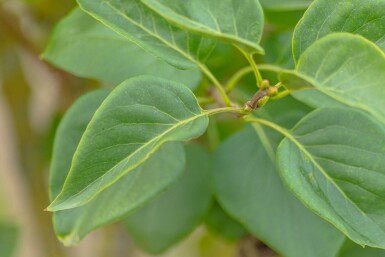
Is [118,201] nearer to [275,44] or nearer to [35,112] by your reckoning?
[275,44]

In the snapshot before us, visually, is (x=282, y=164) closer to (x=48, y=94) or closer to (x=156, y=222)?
(x=156, y=222)

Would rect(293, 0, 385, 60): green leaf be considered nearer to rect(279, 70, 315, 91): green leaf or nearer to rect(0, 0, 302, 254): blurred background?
rect(279, 70, 315, 91): green leaf

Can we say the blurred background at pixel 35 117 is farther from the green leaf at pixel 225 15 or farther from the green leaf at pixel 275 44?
the green leaf at pixel 225 15

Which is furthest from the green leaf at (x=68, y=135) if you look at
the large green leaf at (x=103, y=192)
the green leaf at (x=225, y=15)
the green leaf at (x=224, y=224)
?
the green leaf at (x=224, y=224)

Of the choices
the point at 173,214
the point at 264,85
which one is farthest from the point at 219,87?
the point at 173,214

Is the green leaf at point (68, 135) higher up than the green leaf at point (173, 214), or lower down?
higher up

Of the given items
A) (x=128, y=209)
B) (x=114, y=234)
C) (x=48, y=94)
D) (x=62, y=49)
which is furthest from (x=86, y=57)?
(x=48, y=94)
